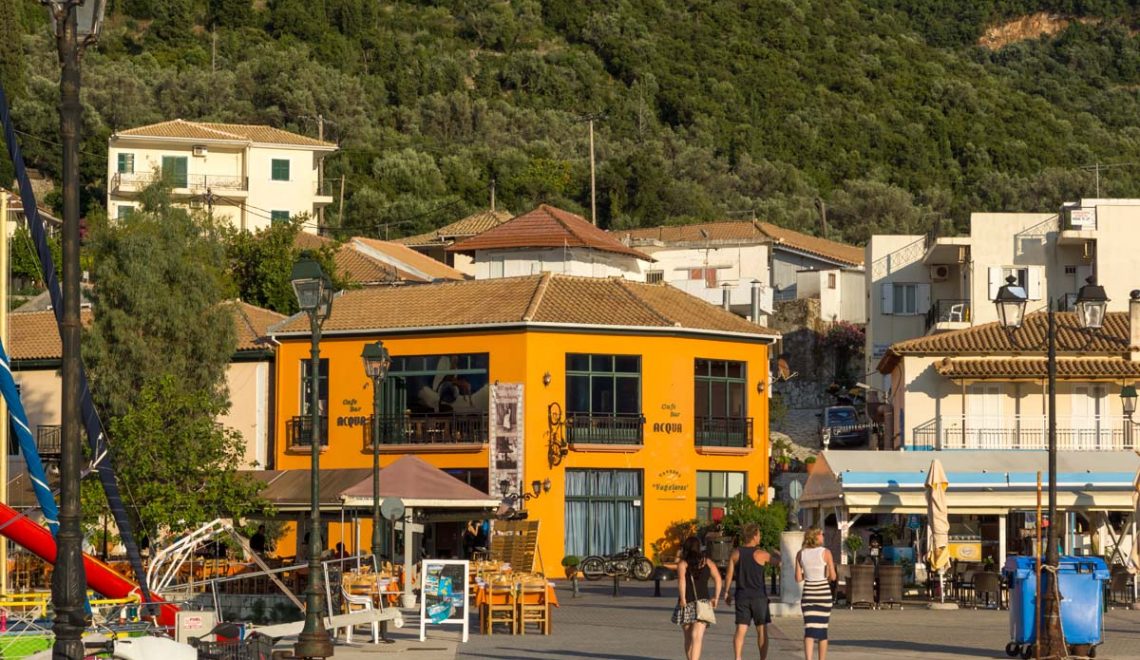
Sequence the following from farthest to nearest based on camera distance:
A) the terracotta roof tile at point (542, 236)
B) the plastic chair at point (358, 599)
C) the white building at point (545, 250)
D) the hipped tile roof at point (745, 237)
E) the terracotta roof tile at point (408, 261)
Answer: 1. the hipped tile roof at point (745, 237)
2. the terracotta roof tile at point (408, 261)
3. the terracotta roof tile at point (542, 236)
4. the white building at point (545, 250)
5. the plastic chair at point (358, 599)

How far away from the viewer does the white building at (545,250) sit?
56.1 metres

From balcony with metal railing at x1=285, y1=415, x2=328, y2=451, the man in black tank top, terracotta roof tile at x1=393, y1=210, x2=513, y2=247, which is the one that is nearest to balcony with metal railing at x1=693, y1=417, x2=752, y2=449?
balcony with metal railing at x1=285, y1=415, x2=328, y2=451

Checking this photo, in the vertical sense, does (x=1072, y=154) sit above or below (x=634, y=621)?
above

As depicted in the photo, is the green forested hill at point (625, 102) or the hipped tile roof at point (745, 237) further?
the green forested hill at point (625, 102)

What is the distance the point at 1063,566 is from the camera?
23.2 m

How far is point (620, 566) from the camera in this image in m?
45.3

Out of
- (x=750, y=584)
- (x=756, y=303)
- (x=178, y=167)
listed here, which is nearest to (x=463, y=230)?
(x=178, y=167)

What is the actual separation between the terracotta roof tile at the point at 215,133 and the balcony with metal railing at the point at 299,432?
37867mm

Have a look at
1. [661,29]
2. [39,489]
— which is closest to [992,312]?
[39,489]

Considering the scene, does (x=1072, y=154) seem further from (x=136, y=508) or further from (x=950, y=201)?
(x=136, y=508)

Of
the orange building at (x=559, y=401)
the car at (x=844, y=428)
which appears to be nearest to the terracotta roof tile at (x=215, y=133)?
the car at (x=844, y=428)

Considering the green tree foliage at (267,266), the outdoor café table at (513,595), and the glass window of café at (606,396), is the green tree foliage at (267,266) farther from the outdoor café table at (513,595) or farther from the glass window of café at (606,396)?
the outdoor café table at (513,595)

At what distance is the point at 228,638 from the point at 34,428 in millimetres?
32957

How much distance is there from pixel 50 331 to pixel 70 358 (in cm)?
4040
